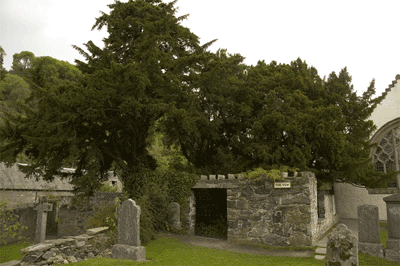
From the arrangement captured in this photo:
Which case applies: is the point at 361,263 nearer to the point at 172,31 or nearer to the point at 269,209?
the point at 269,209

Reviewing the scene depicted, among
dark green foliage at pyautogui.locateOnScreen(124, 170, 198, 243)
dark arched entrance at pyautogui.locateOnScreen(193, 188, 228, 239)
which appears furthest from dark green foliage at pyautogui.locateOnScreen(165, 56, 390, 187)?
dark green foliage at pyautogui.locateOnScreen(124, 170, 198, 243)

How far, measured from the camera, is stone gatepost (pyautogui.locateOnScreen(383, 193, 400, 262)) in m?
8.57

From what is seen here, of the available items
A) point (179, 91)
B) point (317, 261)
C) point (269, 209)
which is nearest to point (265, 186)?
point (269, 209)

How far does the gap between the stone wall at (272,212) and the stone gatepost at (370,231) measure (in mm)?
1594

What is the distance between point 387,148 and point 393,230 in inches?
426

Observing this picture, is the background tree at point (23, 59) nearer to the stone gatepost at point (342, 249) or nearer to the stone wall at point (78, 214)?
the stone wall at point (78, 214)

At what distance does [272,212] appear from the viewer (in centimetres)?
1066

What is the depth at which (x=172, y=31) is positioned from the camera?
47.5 feet

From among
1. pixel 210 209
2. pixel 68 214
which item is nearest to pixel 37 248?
pixel 210 209

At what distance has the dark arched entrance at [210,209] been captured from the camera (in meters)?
13.9

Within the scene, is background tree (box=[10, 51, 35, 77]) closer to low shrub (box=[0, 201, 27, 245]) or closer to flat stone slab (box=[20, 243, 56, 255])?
low shrub (box=[0, 201, 27, 245])

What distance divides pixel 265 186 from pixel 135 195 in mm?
5844

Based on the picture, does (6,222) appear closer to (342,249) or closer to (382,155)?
(342,249)

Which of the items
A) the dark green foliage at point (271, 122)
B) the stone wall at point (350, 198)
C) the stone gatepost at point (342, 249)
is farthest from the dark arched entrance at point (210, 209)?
the stone wall at point (350, 198)
